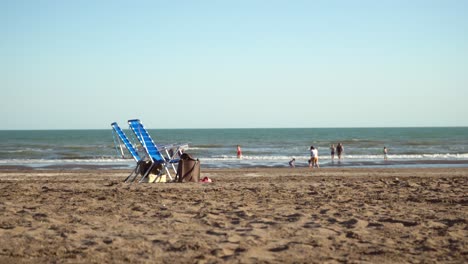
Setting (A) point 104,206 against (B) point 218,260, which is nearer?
(B) point 218,260

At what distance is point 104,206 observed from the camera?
714 cm

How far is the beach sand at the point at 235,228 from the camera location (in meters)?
4.43

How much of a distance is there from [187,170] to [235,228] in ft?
21.1

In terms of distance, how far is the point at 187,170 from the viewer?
1181 centimetres

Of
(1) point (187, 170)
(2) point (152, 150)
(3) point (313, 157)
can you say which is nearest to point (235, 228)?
(1) point (187, 170)

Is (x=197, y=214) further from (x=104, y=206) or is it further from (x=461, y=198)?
(x=461, y=198)

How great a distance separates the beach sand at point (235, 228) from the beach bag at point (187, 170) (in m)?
3.15

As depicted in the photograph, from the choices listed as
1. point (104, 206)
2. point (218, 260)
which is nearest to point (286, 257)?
point (218, 260)

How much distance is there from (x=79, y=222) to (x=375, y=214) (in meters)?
3.56

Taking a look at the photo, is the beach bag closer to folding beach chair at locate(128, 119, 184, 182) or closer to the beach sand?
folding beach chair at locate(128, 119, 184, 182)

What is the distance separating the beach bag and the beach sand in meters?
3.15

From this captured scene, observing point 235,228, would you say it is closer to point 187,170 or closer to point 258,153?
point 187,170

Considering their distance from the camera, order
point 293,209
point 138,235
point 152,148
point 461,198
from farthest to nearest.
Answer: point 152,148, point 461,198, point 293,209, point 138,235

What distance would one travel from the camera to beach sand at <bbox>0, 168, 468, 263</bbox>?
4.43m
